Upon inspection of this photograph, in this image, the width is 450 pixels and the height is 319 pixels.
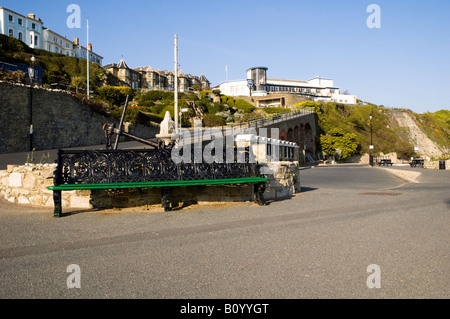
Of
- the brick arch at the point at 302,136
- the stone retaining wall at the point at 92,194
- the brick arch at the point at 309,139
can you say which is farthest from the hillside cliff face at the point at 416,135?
the stone retaining wall at the point at 92,194

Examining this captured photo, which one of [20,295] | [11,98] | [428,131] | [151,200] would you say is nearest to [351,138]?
[428,131]

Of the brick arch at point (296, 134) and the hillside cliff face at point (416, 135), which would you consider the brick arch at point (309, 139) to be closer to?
the brick arch at point (296, 134)

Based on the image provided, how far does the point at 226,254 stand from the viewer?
176 inches

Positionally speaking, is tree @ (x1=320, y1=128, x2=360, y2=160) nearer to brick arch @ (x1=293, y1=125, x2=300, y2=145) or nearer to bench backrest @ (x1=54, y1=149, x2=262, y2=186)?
brick arch @ (x1=293, y1=125, x2=300, y2=145)

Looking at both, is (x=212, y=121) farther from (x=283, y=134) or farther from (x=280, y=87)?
(x=280, y=87)

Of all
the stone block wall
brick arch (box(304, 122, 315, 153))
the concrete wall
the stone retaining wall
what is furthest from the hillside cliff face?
the stone retaining wall

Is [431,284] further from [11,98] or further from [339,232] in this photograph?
[11,98]

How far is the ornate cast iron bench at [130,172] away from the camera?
273 inches

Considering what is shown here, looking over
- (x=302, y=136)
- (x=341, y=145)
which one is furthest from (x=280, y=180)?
(x=341, y=145)

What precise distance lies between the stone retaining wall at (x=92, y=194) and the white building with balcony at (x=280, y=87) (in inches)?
3442

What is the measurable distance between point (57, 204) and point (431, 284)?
6452 mm

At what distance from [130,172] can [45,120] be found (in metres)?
24.4

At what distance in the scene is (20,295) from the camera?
3.21 metres
